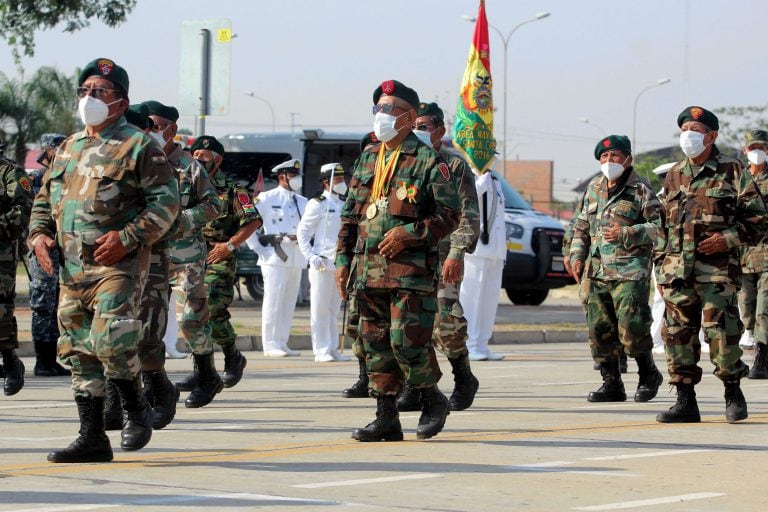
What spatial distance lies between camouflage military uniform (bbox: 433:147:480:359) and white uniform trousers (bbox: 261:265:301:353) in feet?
20.0

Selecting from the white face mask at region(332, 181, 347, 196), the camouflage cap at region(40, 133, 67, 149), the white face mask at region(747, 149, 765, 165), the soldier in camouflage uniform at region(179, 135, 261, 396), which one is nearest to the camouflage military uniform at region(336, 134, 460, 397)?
the soldier in camouflage uniform at region(179, 135, 261, 396)

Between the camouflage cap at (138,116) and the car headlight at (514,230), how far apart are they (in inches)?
636

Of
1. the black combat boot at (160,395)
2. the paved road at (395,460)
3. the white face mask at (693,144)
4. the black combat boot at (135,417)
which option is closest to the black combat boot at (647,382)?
the paved road at (395,460)

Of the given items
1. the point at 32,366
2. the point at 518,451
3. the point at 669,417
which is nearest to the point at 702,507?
the point at 518,451

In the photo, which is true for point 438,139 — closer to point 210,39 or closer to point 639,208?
point 639,208

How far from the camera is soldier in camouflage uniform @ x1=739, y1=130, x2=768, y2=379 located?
580 inches

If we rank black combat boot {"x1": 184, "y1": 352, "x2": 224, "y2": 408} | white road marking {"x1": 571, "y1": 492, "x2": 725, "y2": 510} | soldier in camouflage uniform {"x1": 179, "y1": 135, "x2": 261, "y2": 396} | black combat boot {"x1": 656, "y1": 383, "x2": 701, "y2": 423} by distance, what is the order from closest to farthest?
white road marking {"x1": 571, "y1": 492, "x2": 725, "y2": 510}
black combat boot {"x1": 656, "y1": 383, "x2": 701, "y2": 423}
black combat boot {"x1": 184, "y1": 352, "x2": 224, "y2": 408}
soldier in camouflage uniform {"x1": 179, "y1": 135, "x2": 261, "y2": 396}

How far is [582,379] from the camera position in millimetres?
14492

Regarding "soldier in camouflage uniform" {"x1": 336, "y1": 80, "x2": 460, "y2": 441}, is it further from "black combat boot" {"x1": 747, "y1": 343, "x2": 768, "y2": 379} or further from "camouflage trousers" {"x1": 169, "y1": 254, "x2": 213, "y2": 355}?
"black combat boot" {"x1": 747, "y1": 343, "x2": 768, "y2": 379}

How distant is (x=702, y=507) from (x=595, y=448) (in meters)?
2.10

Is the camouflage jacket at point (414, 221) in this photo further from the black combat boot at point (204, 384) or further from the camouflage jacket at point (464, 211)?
the black combat boot at point (204, 384)

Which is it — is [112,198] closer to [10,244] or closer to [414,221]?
[414,221]

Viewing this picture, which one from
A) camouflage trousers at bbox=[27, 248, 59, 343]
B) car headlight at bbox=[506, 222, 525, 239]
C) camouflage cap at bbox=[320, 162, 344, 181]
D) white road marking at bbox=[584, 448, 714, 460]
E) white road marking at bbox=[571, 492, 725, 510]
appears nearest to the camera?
white road marking at bbox=[571, 492, 725, 510]

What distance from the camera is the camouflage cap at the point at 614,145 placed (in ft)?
38.9
